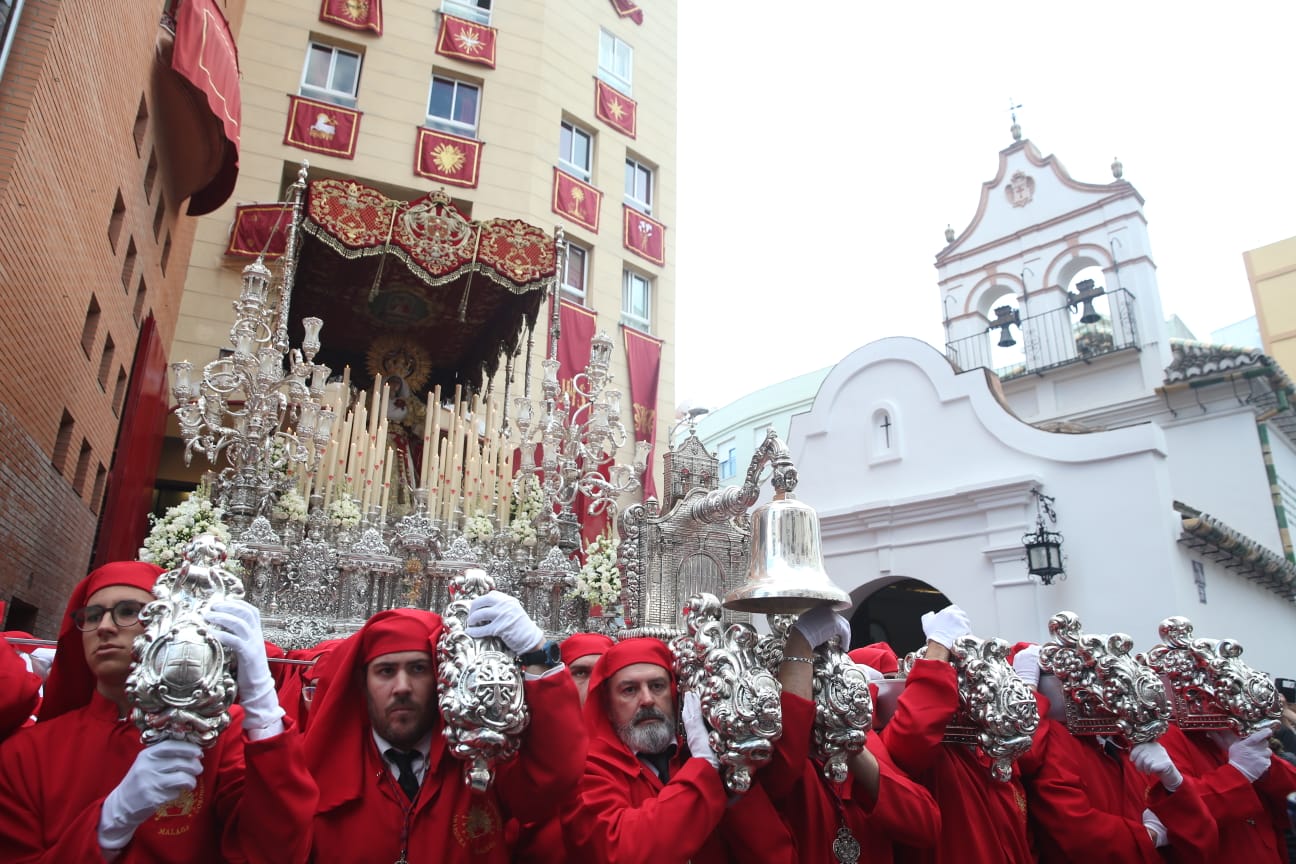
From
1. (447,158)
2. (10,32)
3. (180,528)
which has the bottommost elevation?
(180,528)

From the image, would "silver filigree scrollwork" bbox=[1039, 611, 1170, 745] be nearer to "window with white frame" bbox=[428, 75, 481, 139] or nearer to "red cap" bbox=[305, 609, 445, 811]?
"red cap" bbox=[305, 609, 445, 811]

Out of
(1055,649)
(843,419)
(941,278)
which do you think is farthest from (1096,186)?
(1055,649)

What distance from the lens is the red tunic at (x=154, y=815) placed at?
84.3 inches

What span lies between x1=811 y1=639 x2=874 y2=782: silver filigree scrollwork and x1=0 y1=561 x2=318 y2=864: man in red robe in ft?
4.97

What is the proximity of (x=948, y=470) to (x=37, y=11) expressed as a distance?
1093cm

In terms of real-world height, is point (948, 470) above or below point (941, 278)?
below

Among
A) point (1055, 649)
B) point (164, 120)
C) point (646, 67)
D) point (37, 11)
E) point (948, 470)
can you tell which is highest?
point (646, 67)

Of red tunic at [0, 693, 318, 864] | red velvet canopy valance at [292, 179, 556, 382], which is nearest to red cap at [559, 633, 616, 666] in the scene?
red tunic at [0, 693, 318, 864]

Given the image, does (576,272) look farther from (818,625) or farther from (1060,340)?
(818,625)

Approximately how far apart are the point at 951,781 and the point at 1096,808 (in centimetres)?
82

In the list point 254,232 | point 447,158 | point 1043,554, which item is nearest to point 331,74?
point 447,158

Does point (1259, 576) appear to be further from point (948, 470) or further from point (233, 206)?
point (233, 206)

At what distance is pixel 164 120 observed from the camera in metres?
10.6

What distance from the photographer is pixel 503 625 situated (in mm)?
2270
